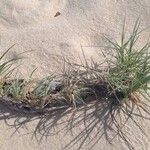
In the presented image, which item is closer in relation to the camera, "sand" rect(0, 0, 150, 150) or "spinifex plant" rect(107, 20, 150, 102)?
"spinifex plant" rect(107, 20, 150, 102)

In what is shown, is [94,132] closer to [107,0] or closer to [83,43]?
[83,43]

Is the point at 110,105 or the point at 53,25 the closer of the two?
the point at 110,105

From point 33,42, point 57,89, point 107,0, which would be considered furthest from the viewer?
point 107,0

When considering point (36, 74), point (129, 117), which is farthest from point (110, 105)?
point (36, 74)

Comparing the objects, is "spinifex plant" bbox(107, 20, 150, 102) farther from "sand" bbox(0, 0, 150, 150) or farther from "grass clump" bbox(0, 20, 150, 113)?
"sand" bbox(0, 0, 150, 150)

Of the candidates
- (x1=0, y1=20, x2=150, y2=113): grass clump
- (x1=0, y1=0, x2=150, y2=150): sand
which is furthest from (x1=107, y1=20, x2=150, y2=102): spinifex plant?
(x1=0, y1=0, x2=150, y2=150): sand

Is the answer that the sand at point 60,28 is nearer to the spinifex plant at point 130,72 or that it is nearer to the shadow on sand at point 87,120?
the shadow on sand at point 87,120

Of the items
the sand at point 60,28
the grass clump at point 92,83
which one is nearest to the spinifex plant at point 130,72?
the grass clump at point 92,83
